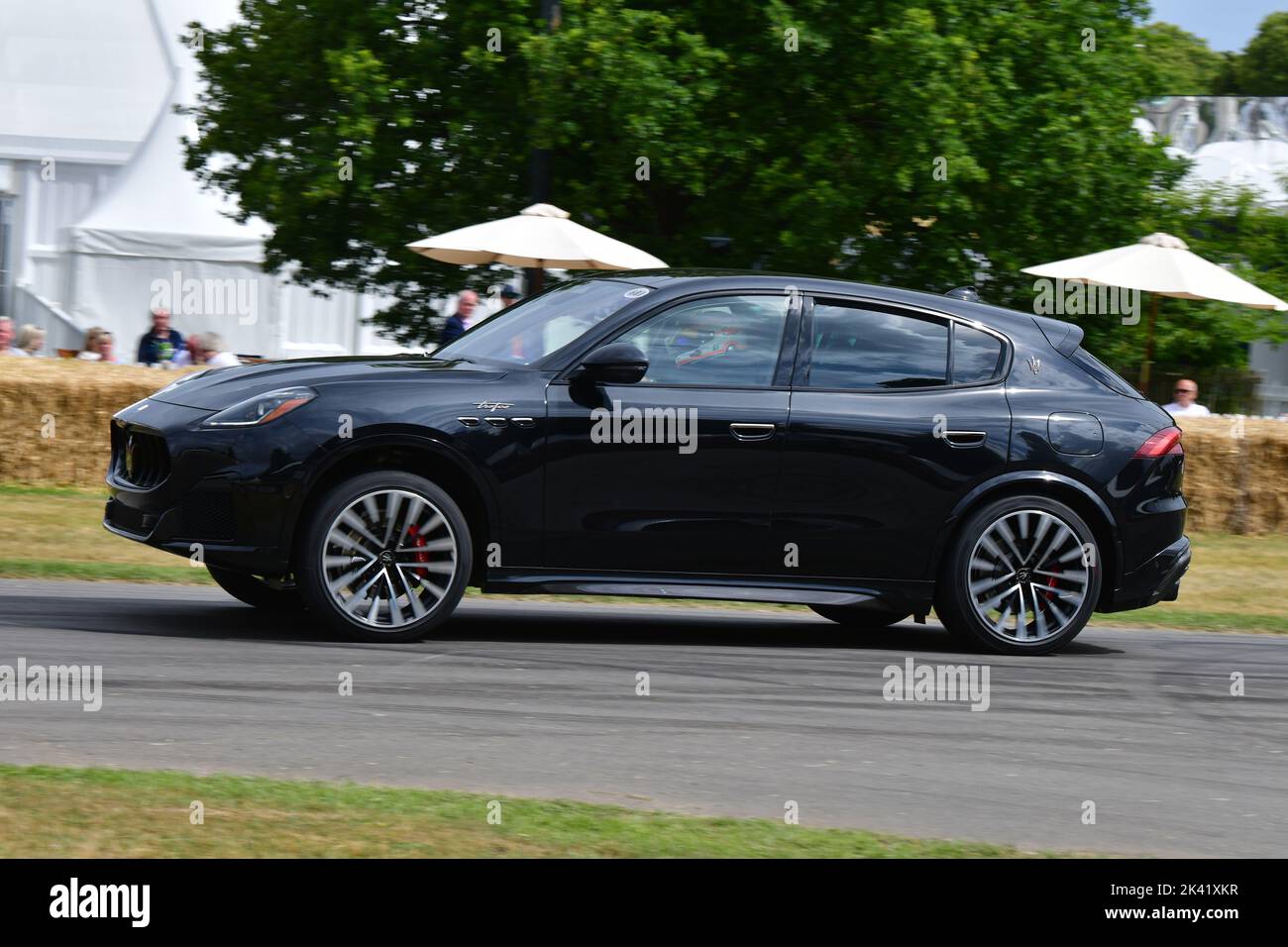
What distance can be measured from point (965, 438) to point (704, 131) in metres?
9.49

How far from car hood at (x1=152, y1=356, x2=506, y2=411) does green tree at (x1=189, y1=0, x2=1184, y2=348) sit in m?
8.82

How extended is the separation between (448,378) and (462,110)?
1063cm

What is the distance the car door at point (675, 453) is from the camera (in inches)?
336

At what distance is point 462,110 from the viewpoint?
1864 cm

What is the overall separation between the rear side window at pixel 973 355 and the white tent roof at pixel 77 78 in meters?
17.9

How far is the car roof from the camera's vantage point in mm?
8969

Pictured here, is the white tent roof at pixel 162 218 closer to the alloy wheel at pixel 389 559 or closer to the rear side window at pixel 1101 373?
the rear side window at pixel 1101 373

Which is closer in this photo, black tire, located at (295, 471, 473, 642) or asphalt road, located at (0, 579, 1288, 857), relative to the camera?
asphalt road, located at (0, 579, 1288, 857)

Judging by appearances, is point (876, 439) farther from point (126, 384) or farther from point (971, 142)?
point (971, 142)

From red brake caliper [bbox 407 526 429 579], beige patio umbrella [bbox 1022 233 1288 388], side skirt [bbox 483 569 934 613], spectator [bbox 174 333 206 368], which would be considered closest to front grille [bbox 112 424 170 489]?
red brake caliper [bbox 407 526 429 579]

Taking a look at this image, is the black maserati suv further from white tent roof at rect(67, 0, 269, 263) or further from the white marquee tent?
the white marquee tent

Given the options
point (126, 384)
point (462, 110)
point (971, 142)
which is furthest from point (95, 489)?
point (971, 142)

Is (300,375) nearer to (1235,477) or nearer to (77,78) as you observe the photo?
(1235,477)

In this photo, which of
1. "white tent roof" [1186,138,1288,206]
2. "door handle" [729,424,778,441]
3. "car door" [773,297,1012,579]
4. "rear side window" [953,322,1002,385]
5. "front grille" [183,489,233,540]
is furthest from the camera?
"white tent roof" [1186,138,1288,206]
